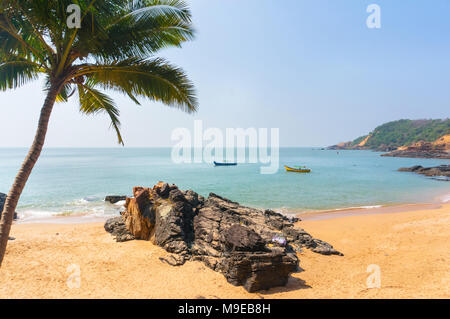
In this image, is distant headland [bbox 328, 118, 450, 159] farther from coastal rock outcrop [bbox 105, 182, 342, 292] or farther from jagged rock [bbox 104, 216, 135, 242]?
jagged rock [bbox 104, 216, 135, 242]

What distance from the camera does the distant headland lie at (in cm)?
9919

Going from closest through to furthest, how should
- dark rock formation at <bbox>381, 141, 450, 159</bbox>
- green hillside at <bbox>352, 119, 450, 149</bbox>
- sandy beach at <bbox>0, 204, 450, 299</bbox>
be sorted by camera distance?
sandy beach at <bbox>0, 204, 450, 299</bbox> → dark rock formation at <bbox>381, 141, 450, 159</bbox> → green hillside at <bbox>352, 119, 450, 149</bbox>

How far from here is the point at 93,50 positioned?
523cm

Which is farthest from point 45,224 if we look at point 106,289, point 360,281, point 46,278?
point 360,281

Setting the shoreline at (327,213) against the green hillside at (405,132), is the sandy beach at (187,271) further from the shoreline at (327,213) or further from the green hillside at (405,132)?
the green hillside at (405,132)

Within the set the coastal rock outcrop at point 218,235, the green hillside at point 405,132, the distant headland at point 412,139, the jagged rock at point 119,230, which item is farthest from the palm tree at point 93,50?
the green hillside at point 405,132

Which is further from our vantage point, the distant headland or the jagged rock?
the distant headland

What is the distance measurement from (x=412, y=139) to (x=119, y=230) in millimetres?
170631

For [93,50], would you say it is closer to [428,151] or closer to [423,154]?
[423,154]

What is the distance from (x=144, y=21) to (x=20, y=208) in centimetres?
2509

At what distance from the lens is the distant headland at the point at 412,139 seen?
99.2m

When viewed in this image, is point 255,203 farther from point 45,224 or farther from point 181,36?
point 181,36

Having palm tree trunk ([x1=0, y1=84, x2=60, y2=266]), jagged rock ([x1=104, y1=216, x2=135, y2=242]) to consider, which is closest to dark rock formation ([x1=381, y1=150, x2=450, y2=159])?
jagged rock ([x1=104, y1=216, x2=135, y2=242])

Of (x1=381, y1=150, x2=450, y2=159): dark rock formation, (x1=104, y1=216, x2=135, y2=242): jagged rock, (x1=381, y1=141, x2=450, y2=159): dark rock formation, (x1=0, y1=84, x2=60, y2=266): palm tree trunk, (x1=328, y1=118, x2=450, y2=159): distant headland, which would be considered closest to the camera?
(x1=0, y1=84, x2=60, y2=266): palm tree trunk
